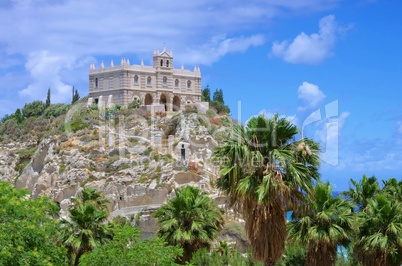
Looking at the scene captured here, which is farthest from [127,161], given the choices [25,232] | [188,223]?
[25,232]

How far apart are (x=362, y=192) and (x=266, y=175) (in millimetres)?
14806

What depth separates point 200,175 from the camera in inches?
3078

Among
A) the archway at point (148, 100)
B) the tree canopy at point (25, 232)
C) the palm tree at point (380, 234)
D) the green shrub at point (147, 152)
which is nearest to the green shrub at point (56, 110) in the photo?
the archway at point (148, 100)

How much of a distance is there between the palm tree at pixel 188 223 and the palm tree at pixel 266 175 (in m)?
9.93

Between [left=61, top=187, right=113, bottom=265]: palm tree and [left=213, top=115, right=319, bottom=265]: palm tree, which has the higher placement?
[left=213, top=115, right=319, bottom=265]: palm tree

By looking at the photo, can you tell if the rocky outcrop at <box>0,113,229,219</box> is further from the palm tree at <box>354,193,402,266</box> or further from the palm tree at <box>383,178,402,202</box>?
the palm tree at <box>354,193,402,266</box>

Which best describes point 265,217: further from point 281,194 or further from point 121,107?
point 121,107

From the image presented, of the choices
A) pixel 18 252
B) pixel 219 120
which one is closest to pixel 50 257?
pixel 18 252

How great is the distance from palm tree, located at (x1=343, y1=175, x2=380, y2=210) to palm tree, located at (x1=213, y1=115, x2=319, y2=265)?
42.2ft

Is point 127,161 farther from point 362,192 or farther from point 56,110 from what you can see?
point 362,192

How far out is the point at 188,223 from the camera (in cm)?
3475

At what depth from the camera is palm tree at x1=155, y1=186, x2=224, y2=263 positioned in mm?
33938

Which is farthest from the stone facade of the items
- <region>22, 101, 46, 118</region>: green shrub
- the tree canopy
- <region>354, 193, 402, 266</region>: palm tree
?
the tree canopy

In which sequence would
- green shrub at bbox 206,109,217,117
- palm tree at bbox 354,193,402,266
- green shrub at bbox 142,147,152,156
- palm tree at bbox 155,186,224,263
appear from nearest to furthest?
1. palm tree at bbox 354,193,402,266
2. palm tree at bbox 155,186,224,263
3. green shrub at bbox 142,147,152,156
4. green shrub at bbox 206,109,217,117
